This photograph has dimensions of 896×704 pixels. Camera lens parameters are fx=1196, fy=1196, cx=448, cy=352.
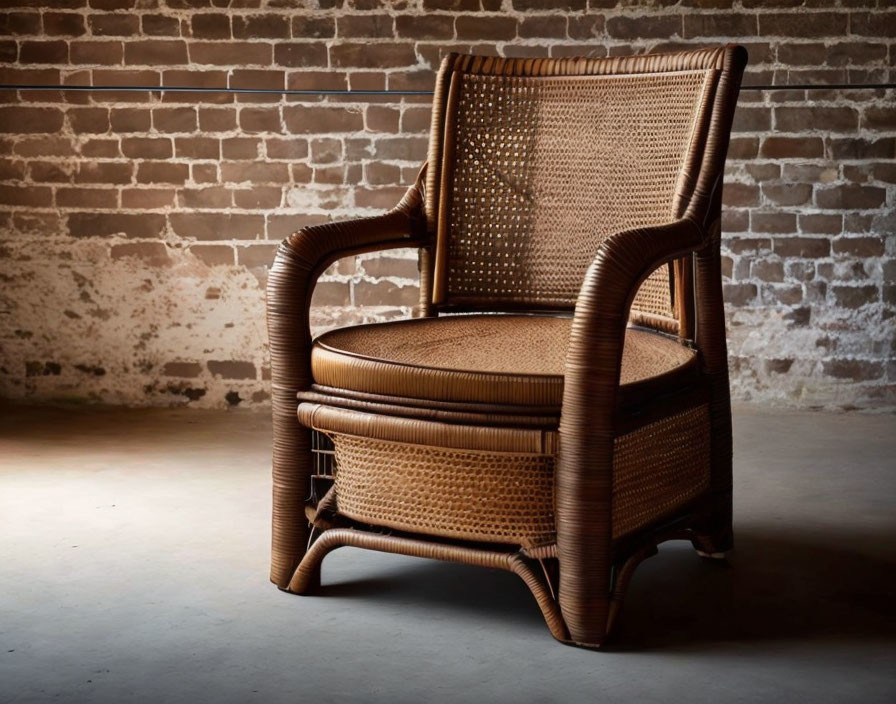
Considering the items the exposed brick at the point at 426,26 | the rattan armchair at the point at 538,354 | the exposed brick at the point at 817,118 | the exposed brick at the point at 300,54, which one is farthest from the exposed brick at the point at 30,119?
the exposed brick at the point at 817,118

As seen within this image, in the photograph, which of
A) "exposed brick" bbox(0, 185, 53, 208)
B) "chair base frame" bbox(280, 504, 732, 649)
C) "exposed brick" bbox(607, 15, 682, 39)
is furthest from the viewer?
"exposed brick" bbox(0, 185, 53, 208)

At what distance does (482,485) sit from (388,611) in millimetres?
342

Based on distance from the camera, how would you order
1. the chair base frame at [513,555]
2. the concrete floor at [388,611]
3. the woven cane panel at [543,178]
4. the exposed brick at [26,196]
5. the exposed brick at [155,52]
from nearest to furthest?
the concrete floor at [388,611]
the chair base frame at [513,555]
the woven cane panel at [543,178]
the exposed brick at [155,52]
the exposed brick at [26,196]

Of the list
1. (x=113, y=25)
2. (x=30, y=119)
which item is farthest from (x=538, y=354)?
(x=30, y=119)

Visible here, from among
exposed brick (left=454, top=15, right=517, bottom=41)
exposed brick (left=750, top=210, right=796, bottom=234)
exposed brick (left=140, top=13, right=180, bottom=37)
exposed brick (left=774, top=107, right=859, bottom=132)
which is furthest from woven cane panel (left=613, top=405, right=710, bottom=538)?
exposed brick (left=140, top=13, right=180, bottom=37)

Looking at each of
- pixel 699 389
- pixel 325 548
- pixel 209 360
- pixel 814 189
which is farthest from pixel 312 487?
pixel 814 189

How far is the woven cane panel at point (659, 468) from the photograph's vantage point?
2.16 m

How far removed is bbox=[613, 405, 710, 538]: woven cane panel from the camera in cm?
216

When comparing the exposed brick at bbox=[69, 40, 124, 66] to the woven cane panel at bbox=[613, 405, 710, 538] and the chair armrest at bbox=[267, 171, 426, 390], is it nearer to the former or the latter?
the chair armrest at bbox=[267, 171, 426, 390]

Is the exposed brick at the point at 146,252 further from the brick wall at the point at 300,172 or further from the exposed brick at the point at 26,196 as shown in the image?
the exposed brick at the point at 26,196

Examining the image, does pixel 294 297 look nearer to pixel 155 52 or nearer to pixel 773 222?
pixel 155 52

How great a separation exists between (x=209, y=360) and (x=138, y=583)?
1.76m

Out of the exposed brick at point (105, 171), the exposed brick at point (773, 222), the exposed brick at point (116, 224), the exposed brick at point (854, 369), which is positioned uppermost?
the exposed brick at point (105, 171)

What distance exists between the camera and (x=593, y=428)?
2020 millimetres
